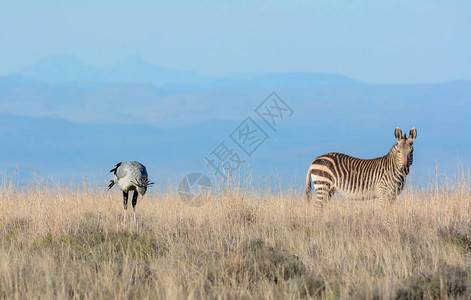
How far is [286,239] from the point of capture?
858 cm

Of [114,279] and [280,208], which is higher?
[280,208]

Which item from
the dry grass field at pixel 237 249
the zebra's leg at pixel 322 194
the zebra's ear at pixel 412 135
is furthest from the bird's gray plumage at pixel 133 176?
the zebra's ear at pixel 412 135

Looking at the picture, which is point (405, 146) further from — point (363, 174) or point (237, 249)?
point (237, 249)

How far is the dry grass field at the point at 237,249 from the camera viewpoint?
5.75 metres

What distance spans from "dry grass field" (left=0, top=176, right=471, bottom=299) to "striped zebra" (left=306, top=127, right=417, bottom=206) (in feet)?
1.83

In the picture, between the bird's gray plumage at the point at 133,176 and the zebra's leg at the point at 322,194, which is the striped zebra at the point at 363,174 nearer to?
the zebra's leg at the point at 322,194

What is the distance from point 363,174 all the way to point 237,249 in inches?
249

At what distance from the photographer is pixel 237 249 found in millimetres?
6746

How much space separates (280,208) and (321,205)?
1.90m

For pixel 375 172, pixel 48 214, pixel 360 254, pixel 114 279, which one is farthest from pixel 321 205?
pixel 114 279

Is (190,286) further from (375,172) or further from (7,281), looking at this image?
(375,172)

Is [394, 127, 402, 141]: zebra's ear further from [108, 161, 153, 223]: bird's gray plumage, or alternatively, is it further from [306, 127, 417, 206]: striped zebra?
[108, 161, 153, 223]: bird's gray plumage

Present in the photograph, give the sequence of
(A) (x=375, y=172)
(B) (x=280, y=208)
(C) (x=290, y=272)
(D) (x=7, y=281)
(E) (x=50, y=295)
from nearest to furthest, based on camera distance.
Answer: (E) (x=50, y=295) < (D) (x=7, y=281) < (C) (x=290, y=272) < (B) (x=280, y=208) < (A) (x=375, y=172)

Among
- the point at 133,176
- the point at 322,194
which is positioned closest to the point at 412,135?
the point at 322,194
